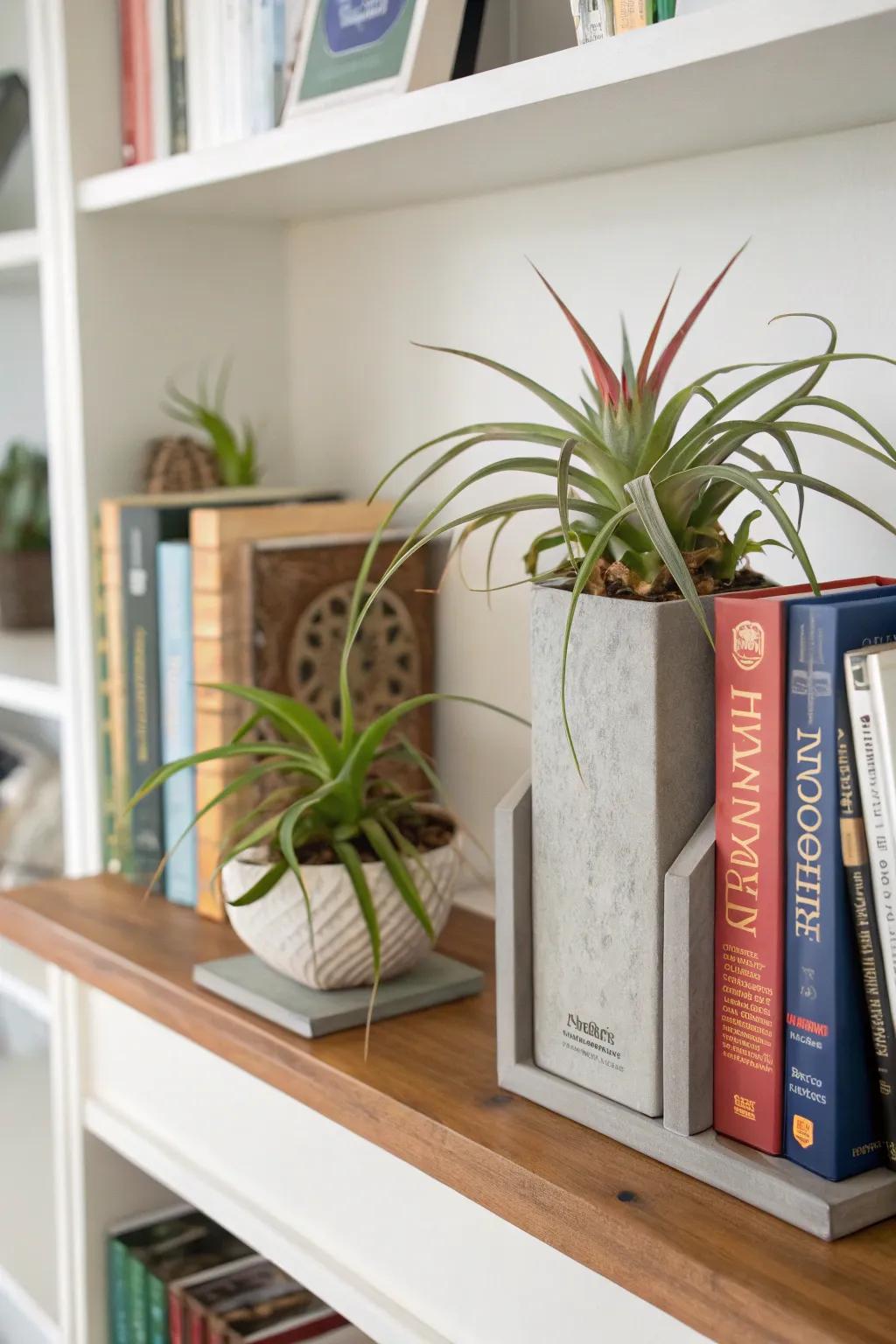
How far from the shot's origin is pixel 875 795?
0.66 meters

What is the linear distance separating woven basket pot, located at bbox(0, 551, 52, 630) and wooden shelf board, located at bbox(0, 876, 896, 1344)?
662mm

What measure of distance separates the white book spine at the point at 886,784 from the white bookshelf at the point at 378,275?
23 centimetres

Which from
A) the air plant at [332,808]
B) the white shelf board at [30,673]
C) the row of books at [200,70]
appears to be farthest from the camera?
the white shelf board at [30,673]

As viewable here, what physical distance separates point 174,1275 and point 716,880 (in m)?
0.79

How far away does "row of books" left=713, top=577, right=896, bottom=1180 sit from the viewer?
2.17 feet

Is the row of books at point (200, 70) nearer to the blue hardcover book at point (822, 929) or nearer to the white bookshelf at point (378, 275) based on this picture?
the white bookshelf at point (378, 275)

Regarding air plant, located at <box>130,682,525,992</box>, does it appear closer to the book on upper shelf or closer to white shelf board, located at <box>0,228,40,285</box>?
the book on upper shelf

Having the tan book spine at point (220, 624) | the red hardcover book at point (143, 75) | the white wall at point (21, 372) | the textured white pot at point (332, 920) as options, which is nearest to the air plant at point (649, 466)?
the textured white pot at point (332, 920)

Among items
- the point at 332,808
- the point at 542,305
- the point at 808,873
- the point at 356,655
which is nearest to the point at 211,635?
the point at 356,655

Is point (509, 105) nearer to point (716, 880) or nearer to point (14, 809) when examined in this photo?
point (716, 880)

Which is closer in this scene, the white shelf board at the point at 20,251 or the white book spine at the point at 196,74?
the white book spine at the point at 196,74

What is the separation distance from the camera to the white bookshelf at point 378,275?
87cm

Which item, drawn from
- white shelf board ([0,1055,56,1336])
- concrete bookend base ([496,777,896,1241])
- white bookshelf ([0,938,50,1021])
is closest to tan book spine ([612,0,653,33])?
concrete bookend base ([496,777,896,1241])

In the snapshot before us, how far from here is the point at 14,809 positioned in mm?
1708
